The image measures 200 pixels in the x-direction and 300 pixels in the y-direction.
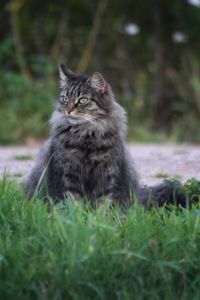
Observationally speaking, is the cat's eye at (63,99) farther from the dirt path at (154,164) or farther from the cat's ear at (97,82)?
the dirt path at (154,164)

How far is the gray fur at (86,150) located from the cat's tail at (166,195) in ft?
0.51

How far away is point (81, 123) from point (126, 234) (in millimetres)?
1693

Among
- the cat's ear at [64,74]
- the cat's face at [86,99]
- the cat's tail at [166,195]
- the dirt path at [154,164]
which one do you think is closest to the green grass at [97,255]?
the cat's tail at [166,195]

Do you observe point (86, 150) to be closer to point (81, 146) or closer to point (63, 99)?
point (81, 146)

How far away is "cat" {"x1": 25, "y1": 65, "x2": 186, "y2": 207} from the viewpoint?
5977mm

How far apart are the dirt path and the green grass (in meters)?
1.95

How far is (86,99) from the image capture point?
6199 mm

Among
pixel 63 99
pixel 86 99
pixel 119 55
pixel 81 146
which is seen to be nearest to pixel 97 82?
pixel 86 99

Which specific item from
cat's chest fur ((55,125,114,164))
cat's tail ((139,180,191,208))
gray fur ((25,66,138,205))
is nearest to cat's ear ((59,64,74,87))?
gray fur ((25,66,138,205))

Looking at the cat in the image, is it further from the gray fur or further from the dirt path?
the dirt path

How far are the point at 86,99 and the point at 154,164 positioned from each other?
244cm

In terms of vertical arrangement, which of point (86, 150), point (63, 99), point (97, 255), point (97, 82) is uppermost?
point (97, 82)

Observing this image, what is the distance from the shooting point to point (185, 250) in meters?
4.58

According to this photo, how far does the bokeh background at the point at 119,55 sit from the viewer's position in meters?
13.8
